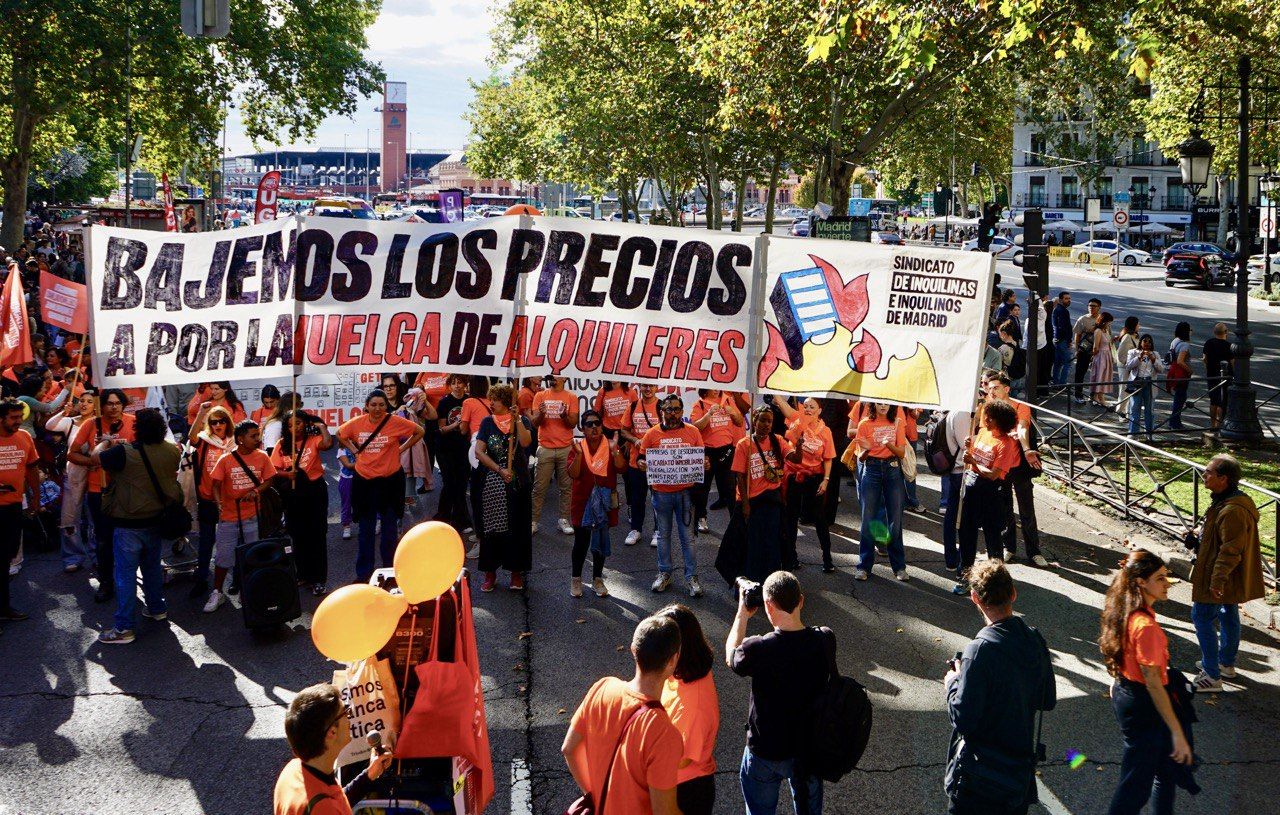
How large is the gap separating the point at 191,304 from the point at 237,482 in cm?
165

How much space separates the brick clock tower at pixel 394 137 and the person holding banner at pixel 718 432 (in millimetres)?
175862

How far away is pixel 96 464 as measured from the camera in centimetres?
943

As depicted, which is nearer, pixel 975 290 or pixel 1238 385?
pixel 975 290

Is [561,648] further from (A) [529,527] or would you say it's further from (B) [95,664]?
(B) [95,664]

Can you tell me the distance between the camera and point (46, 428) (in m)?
10.8

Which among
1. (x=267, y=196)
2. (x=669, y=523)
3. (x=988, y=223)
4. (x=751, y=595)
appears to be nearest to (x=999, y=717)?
(x=751, y=595)

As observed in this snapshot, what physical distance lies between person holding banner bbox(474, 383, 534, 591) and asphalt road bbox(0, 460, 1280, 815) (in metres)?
0.28

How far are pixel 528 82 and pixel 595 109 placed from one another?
1384 cm

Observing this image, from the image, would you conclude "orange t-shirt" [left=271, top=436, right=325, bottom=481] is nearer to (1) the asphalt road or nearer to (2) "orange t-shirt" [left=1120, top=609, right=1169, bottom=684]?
(1) the asphalt road

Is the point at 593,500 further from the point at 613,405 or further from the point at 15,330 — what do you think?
the point at 15,330

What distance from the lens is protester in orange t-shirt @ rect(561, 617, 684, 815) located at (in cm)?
424

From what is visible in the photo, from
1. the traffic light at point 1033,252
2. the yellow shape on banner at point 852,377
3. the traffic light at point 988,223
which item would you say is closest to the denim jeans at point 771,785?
the yellow shape on banner at point 852,377

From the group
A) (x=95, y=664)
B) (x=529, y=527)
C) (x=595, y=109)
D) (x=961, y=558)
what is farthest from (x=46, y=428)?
(x=595, y=109)

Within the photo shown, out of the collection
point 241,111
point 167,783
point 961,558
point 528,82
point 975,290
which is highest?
point 528,82
